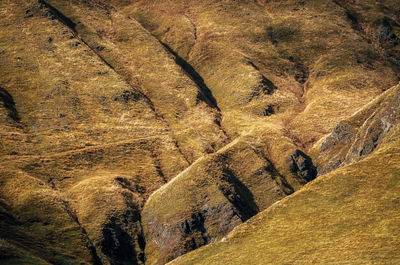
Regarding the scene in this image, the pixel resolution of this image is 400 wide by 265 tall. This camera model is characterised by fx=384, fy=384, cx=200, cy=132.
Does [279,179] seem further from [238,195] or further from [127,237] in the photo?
[127,237]

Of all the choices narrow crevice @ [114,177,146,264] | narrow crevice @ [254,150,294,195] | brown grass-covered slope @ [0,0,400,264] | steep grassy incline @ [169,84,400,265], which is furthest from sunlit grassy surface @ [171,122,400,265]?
narrow crevice @ [254,150,294,195]

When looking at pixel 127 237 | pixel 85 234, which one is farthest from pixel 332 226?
pixel 85 234

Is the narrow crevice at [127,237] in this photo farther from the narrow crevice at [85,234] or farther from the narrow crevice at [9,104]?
the narrow crevice at [9,104]

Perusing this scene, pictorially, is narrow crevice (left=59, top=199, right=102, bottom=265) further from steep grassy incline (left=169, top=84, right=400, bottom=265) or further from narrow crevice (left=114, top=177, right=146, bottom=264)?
steep grassy incline (left=169, top=84, right=400, bottom=265)

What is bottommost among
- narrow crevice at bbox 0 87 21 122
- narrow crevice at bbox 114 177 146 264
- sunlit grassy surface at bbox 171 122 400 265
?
narrow crevice at bbox 114 177 146 264

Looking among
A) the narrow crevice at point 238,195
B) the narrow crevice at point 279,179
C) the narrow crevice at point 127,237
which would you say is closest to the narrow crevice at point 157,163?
the narrow crevice at point 127,237

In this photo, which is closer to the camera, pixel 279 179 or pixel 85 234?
pixel 85 234

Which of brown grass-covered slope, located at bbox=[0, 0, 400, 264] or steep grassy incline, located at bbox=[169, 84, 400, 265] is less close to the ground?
steep grassy incline, located at bbox=[169, 84, 400, 265]
